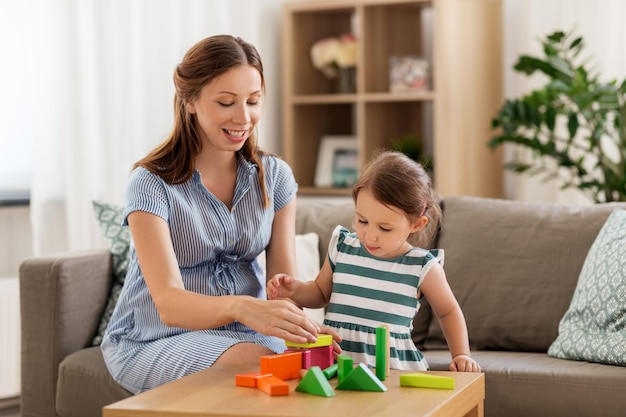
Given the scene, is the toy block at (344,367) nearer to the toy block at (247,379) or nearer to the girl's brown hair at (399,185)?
the toy block at (247,379)

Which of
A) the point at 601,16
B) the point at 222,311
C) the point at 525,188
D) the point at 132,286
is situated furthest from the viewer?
the point at 525,188

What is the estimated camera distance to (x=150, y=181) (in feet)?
6.97

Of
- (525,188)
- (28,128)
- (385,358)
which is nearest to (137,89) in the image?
(28,128)

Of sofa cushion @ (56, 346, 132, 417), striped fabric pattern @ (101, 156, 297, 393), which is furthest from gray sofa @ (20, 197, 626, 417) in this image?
striped fabric pattern @ (101, 156, 297, 393)

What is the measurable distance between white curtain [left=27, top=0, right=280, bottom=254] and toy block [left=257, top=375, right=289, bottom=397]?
2091 millimetres

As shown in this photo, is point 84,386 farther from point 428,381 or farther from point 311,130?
point 311,130

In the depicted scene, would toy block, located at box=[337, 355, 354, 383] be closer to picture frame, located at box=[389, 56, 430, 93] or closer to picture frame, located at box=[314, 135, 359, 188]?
picture frame, located at box=[389, 56, 430, 93]

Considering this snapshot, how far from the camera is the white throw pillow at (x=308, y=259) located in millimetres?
2807

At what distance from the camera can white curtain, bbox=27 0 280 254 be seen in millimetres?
3537

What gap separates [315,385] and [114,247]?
136 cm

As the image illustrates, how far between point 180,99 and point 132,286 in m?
0.45

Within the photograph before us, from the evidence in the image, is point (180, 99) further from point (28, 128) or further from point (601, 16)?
point (601, 16)

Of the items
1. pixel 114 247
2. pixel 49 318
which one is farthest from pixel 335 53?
pixel 49 318

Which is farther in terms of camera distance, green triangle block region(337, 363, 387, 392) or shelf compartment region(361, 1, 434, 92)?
shelf compartment region(361, 1, 434, 92)
